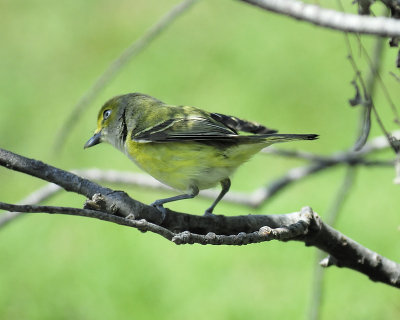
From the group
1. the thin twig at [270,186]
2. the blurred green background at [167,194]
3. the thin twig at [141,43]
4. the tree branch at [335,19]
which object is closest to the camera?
the tree branch at [335,19]

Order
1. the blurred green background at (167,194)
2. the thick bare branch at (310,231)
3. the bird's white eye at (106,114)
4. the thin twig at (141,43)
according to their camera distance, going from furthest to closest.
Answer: the blurred green background at (167,194), the bird's white eye at (106,114), the thin twig at (141,43), the thick bare branch at (310,231)

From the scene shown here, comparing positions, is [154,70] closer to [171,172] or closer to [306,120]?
[306,120]

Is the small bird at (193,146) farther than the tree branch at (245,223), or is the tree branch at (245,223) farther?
the small bird at (193,146)

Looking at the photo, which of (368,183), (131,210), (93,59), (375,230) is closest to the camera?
(131,210)

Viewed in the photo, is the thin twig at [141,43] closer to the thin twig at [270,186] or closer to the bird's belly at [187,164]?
the thin twig at [270,186]

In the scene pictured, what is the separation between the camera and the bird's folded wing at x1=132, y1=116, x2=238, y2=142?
343 centimetres

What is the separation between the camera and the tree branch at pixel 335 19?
1.40 meters

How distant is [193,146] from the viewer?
3551 millimetres

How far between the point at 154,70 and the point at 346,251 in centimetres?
638

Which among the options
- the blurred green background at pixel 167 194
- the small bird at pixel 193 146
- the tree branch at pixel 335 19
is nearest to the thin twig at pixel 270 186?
the small bird at pixel 193 146

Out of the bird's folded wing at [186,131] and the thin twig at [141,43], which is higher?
the thin twig at [141,43]

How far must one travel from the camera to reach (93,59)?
30.1 feet

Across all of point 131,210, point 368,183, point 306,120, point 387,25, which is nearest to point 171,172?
point 131,210

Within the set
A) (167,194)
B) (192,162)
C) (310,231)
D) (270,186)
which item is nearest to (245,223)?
(310,231)
